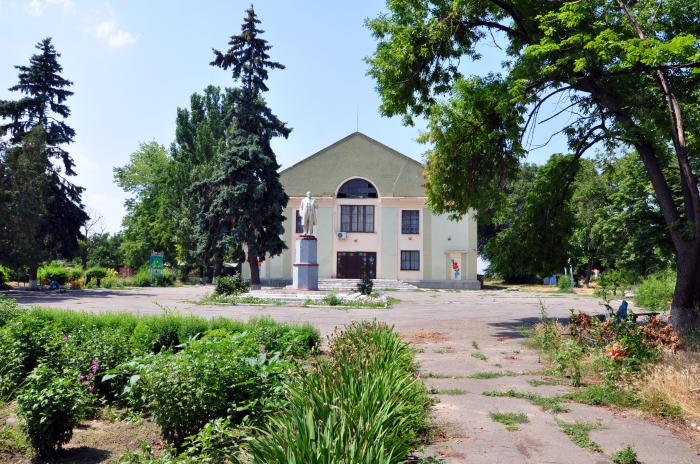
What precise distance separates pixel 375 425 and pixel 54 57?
4423 centimetres

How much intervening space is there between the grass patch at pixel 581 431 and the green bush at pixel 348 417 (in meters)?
1.38

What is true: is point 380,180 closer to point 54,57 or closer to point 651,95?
point 54,57

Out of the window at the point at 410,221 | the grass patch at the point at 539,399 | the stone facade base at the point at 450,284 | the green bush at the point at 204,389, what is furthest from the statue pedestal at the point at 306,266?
the green bush at the point at 204,389

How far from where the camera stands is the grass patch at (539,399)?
603 centimetres

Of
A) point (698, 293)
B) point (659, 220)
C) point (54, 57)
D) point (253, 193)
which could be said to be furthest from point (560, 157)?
point (54, 57)

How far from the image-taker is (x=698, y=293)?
1148 cm

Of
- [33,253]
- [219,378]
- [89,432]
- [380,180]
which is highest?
[380,180]

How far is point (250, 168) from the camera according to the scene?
3516 cm

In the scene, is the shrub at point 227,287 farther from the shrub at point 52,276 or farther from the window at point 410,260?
the window at point 410,260

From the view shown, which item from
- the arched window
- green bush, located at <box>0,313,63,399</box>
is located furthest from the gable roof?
green bush, located at <box>0,313,63,399</box>

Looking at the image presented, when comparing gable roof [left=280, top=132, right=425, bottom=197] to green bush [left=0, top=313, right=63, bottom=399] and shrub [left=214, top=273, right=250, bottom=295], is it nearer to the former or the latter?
shrub [left=214, top=273, right=250, bottom=295]

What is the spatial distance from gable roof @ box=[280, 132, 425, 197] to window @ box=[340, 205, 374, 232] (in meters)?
1.85

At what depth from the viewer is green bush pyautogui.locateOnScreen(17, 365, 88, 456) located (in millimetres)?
4777

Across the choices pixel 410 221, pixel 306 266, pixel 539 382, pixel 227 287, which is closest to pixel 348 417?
pixel 539 382
